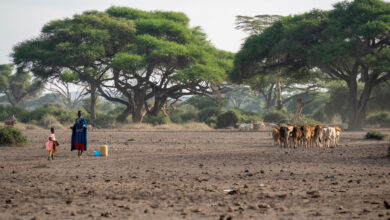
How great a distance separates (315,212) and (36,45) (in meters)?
41.6

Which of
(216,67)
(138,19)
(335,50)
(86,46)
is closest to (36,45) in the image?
(86,46)

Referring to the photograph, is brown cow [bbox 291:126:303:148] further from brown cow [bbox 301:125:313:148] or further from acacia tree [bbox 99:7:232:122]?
acacia tree [bbox 99:7:232:122]

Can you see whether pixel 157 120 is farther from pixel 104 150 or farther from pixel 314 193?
pixel 314 193

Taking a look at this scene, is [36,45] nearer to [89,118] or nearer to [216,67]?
[89,118]

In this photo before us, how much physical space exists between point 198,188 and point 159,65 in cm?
3653

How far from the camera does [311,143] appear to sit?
21391 mm

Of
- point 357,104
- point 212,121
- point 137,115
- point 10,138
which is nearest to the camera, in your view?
point 10,138

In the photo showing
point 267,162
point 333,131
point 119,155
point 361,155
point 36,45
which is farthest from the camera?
point 36,45

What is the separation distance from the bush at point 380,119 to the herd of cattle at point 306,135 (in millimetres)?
28042

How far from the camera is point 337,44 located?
33.9 m

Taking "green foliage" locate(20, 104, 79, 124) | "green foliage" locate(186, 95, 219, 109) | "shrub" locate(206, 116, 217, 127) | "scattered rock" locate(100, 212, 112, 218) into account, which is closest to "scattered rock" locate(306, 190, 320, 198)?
"scattered rock" locate(100, 212, 112, 218)

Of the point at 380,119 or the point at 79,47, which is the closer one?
the point at 79,47

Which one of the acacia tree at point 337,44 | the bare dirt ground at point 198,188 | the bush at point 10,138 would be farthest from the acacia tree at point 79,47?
the bare dirt ground at point 198,188

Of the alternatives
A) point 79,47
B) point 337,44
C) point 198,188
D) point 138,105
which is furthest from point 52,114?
point 198,188
